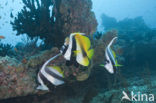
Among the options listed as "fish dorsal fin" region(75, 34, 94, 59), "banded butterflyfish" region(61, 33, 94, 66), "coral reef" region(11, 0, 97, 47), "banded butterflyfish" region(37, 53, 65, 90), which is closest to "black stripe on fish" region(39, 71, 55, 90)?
"banded butterflyfish" region(37, 53, 65, 90)

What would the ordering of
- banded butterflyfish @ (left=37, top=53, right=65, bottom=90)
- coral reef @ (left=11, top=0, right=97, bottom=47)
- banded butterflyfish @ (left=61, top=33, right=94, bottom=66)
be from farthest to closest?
coral reef @ (left=11, top=0, right=97, bottom=47) → banded butterflyfish @ (left=37, top=53, right=65, bottom=90) → banded butterflyfish @ (left=61, top=33, right=94, bottom=66)

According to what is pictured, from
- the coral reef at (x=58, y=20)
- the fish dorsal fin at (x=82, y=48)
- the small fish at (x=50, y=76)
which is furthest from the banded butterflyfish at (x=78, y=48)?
the coral reef at (x=58, y=20)

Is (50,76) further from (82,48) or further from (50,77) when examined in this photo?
(82,48)

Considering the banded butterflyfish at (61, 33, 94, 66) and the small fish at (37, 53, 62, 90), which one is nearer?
the banded butterflyfish at (61, 33, 94, 66)

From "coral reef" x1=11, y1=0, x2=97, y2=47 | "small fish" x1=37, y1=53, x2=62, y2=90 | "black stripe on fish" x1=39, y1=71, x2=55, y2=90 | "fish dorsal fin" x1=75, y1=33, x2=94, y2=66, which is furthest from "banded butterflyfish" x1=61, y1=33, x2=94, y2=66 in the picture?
"coral reef" x1=11, y1=0, x2=97, y2=47

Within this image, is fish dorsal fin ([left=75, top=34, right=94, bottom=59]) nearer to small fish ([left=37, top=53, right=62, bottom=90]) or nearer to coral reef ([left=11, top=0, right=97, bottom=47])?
small fish ([left=37, top=53, right=62, bottom=90])

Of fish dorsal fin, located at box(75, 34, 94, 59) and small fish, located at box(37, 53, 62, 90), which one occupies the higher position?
fish dorsal fin, located at box(75, 34, 94, 59)

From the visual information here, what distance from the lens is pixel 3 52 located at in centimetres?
626

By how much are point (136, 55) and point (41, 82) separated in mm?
6420

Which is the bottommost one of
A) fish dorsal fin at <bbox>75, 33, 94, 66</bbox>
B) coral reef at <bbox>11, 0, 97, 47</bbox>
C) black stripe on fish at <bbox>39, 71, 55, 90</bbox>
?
black stripe on fish at <bbox>39, 71, 55, 90</bbox>

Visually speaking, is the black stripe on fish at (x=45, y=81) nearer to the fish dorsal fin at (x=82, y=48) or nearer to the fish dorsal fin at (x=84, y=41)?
the fish dorsal fin at (x=82, y=48)

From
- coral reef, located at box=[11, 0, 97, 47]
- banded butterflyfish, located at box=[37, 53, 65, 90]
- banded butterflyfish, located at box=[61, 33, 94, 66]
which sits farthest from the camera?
coral reef, located at box=[11, 0, 97, 47]

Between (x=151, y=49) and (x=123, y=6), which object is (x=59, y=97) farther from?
(x=123, y=6)

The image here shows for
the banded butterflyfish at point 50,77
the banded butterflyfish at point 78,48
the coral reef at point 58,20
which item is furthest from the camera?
the coral reef at point 58,20
